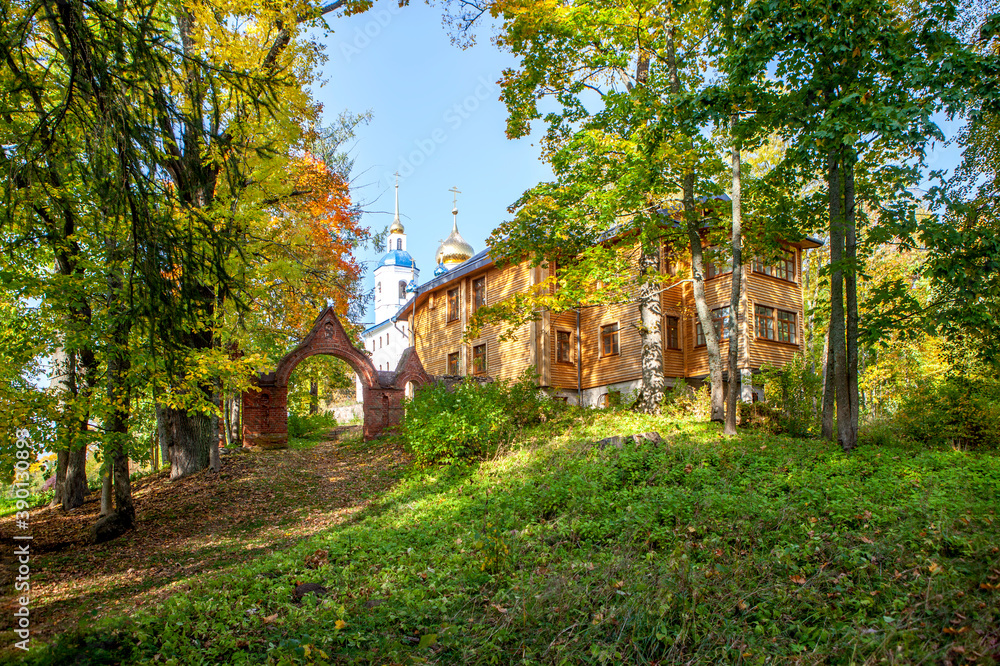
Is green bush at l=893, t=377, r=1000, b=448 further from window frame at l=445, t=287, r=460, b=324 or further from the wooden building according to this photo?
window frame at l=445, t=287, r=460, b=324

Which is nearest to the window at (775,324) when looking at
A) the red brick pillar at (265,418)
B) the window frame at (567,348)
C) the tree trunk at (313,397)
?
the window frame at (567,348)

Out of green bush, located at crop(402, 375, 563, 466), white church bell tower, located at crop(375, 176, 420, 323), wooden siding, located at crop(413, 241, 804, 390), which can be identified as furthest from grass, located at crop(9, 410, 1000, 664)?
white church bell tower, located at crop(375, 176, 420, 323)

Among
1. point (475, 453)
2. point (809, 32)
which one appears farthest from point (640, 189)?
point (475, 453)

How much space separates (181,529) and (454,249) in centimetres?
3717

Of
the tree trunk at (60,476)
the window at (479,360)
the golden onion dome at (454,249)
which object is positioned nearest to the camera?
the tree trunk at (60,476)

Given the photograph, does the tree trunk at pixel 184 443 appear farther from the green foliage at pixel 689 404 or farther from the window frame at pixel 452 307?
the window frame at pixel 452 307

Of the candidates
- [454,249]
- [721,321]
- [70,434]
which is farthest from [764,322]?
[454,249]

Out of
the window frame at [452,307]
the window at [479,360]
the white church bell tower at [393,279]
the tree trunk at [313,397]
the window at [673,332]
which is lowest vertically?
the tree trunk at [313,397]

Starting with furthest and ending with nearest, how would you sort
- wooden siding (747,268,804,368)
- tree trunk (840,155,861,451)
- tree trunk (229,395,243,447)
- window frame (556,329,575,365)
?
window frame (556,329,575,365)
wooden siding (747,268,804,368)
tree trunk (229,395,243,447)
tree trunk (840,155,861,451)

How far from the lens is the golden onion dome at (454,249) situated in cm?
4616

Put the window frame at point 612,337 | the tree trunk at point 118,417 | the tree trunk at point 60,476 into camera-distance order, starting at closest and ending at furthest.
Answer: the tree trunk at point 118,417
the tree trunk at point 60,476
the window frame at point 612,337

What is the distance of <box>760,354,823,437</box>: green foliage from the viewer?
12.9m

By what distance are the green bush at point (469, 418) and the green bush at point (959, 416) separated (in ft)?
25.9

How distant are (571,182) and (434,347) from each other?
17209 millimetres
